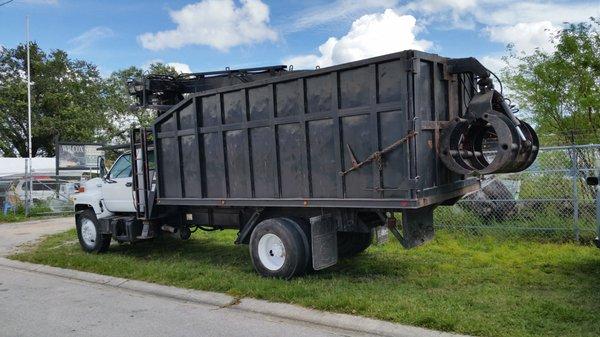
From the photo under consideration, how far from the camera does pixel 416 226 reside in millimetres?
7508

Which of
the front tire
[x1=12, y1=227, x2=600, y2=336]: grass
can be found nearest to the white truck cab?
the front tire

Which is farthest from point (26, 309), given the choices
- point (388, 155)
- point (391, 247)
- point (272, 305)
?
point (391, 247)

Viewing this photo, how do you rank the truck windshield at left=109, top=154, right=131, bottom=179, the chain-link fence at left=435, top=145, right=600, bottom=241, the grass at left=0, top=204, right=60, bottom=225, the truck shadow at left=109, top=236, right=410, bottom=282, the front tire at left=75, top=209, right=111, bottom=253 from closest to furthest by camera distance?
the truck shadow at left=109, top=236, right=410, bottom=282 → the chain-link fence at left=435, top=145, right=600, bottom=241 → the truck windshield at left=109, top=154, right=131, bottom=179 → the front tire at left=75, top=209, right=111, bottom=253 → the grass at left=0, top=204, right=60, bottom=225

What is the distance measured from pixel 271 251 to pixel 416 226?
2.12m

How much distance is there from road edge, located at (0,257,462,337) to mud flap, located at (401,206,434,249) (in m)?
1.66

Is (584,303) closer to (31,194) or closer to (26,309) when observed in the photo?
(26,309)

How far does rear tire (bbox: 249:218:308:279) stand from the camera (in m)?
7.75

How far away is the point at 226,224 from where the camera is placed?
9477mm

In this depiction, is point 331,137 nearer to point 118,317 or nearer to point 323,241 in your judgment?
point 323,241

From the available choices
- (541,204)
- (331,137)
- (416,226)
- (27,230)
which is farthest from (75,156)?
(416,226)

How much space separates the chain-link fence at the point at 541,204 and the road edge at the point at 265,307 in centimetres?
529

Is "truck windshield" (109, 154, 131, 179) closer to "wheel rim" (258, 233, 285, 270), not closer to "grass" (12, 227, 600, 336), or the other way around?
"grass" (12, 227, 600, 336)

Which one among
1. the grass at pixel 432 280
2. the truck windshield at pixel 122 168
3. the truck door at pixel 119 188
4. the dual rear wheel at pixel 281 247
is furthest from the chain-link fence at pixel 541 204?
the truck windshield at pixel 122 168

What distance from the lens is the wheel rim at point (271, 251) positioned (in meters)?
8.02
